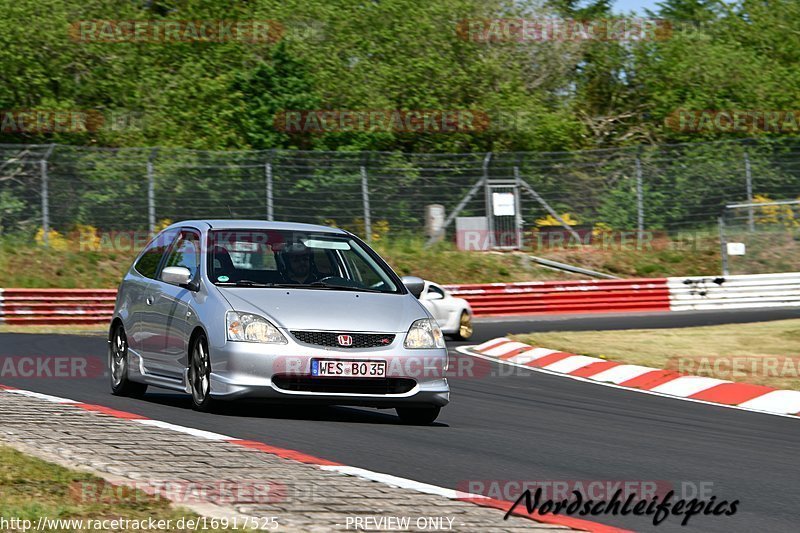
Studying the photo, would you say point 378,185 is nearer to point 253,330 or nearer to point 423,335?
point 423,335

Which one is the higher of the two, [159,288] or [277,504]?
[159,288]

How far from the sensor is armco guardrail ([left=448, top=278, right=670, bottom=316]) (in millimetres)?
27891

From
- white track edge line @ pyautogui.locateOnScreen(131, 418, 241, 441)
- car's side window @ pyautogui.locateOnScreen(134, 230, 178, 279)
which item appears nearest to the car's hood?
white track edge line @ pyautogui.locateOnScreen(131, 418, 241, 441)

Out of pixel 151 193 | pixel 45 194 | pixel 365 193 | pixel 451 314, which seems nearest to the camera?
pixel 451 314

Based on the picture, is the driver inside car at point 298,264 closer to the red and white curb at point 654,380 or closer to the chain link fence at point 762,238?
the red and white curb at point 654,380

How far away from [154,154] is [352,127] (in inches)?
389

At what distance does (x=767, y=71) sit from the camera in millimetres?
45719

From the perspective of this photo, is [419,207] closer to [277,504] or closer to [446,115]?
[446,115]

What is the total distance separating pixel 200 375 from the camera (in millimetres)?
9648

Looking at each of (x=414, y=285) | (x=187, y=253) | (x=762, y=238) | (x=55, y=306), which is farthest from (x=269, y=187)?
(x=414, y=285)

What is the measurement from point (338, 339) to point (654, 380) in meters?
6.09

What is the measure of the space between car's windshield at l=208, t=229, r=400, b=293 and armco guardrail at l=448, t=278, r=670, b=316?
16.5 m

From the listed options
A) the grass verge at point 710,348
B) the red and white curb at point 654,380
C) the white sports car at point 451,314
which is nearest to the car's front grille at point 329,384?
the red and white curb at point 654,380

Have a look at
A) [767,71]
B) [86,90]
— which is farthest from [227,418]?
[767,71]
